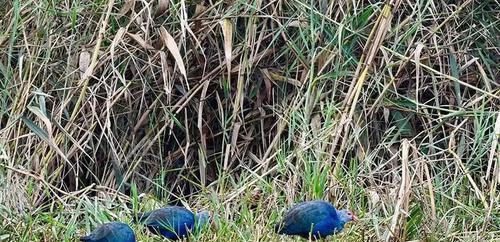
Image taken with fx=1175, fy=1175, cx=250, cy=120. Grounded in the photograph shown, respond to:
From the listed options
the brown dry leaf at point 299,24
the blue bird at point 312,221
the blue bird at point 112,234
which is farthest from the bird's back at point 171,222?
the brown dry leaf at point 299,24

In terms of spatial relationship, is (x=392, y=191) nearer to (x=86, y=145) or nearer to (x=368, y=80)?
(x=368, y=80)

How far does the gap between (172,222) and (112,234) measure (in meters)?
0.18

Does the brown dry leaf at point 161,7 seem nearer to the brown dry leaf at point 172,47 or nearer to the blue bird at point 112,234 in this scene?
the brown dry leaf at point 172,47

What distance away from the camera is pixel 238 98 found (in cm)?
397

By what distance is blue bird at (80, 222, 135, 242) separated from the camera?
301cm

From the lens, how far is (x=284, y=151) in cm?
386

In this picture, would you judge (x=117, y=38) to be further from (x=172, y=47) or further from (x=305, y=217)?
(x=305, y=217)

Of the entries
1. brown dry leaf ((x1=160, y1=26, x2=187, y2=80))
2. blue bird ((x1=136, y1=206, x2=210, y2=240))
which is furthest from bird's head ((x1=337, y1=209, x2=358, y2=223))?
brown dry leaf ((x1=160, y1=26, x2=187, y2=80))

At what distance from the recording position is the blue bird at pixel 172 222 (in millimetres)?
3111

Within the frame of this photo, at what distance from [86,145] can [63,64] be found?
0.32 m

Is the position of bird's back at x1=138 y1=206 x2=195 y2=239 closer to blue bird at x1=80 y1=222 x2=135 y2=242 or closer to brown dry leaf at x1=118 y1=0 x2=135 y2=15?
blue bird at x1=80 y1=222 x2=135 y2=242

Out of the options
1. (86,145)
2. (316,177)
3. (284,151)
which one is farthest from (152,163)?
(316,177)

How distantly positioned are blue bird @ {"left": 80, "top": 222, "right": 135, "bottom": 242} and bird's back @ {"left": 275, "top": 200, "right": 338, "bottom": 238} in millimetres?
400

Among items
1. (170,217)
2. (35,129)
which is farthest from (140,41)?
(170,217)
